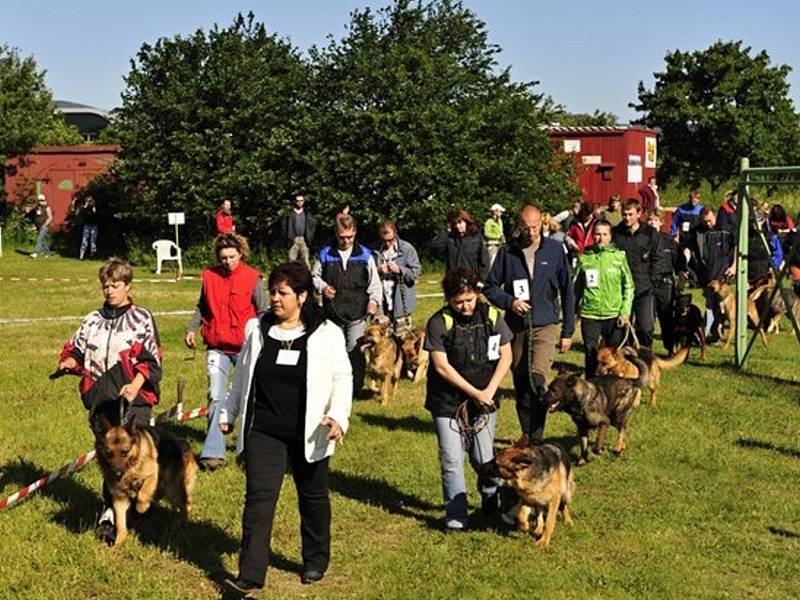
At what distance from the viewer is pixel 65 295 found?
1939cm

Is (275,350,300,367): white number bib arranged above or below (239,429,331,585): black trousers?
above

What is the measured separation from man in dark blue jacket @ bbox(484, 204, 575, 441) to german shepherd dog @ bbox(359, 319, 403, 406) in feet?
8.79

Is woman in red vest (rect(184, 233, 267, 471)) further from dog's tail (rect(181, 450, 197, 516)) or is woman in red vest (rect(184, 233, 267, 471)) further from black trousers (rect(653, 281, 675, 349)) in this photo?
black trousers (rect(653, 281, 675, 349))

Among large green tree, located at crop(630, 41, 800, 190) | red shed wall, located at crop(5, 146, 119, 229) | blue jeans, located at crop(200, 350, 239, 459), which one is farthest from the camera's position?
large green tree, located at crop(630, 41, 800, 190)

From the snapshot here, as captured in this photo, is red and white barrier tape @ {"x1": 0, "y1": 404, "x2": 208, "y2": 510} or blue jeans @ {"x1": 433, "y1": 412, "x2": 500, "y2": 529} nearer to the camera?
blue jeans @ {"x1": 433, "y1": 412, "x2": 500, "y2": 529}

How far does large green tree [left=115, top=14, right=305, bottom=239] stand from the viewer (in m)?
25.2

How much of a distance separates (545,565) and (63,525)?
3009 mm

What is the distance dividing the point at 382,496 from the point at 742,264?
695 cm

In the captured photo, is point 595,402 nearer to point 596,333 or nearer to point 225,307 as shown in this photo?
point 596,333

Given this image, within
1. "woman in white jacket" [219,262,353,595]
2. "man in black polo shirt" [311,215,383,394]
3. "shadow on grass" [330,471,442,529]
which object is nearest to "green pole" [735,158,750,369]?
"man in black polo shirt" [311,215,383,394]

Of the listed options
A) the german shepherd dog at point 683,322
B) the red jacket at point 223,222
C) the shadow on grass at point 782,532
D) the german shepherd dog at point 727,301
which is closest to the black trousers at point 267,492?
the shadow on grass at point 782,532

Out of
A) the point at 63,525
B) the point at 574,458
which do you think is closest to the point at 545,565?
the point at 574,458

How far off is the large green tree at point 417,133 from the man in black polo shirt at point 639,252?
42.3 feet

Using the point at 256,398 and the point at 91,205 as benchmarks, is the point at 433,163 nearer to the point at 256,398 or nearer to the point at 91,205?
the point at 91,205
